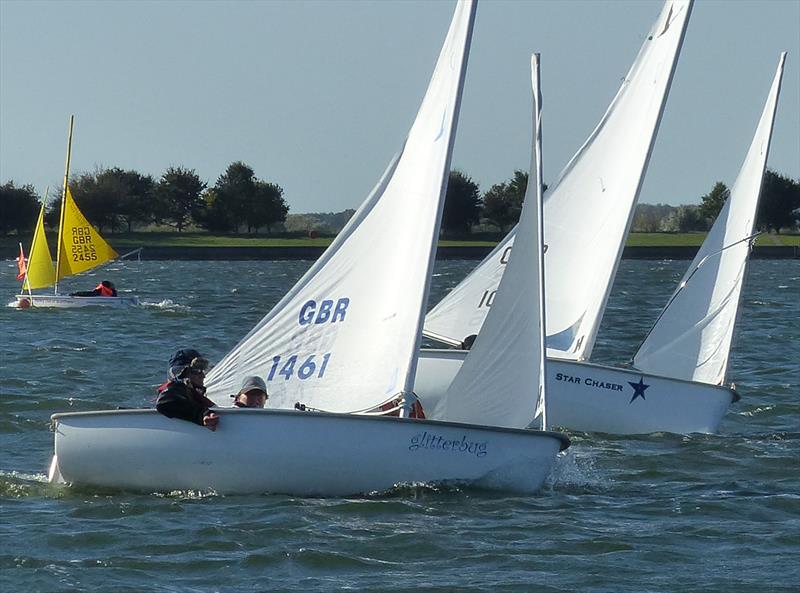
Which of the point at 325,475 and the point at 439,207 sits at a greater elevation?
the point at 439,207

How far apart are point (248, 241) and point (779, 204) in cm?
3555

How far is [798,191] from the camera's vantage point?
348 ft

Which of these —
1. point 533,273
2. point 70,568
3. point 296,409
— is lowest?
point 70,568

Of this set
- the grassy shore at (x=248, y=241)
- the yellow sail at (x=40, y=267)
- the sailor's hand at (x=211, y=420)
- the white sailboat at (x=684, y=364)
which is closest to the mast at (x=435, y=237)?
the sailor's hand at (x=211, y=420)

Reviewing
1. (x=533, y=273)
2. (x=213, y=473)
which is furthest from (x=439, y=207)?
(x=213, y=473)

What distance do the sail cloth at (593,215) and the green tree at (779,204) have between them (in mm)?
87966

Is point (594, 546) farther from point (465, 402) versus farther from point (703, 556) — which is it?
point (465, 402)

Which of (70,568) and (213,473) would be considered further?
(213,473)

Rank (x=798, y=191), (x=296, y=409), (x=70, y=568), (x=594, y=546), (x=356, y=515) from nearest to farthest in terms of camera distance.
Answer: (x=70, y=568) < (x=594, y=546) < (x=356, y=515) < (x=296, y=409) < (x=798, y=191)

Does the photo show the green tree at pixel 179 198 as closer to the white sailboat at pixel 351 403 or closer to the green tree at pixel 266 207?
the green tree at pixel 266 207

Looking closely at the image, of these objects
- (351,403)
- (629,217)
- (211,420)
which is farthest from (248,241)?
(211,420)

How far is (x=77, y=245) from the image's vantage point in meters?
39.4

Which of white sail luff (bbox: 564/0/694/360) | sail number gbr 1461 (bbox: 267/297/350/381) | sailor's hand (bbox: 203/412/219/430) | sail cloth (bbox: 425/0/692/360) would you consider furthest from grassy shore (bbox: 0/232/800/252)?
sailor's hand (bbox: 203/412/219/430)

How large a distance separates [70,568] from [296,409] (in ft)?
8.82
